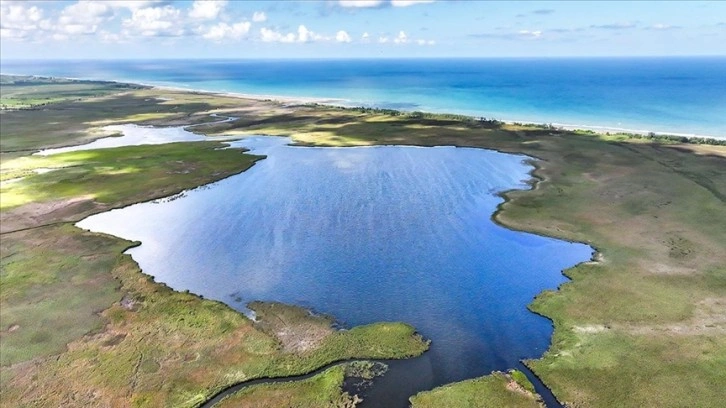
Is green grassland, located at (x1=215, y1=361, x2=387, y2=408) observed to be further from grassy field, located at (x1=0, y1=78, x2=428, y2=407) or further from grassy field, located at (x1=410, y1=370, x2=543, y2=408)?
grassy field, located at (x1=410, y1=370, x2=543, y2=408)

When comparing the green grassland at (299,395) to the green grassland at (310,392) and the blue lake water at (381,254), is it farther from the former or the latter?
the blue lake water at (381,254)

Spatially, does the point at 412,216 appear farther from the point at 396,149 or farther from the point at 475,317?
the point at 396,149

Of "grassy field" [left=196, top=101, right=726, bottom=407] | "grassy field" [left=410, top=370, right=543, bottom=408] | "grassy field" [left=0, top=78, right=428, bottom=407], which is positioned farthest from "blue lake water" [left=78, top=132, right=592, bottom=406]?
"grassy field" [left=196, top=101, right=726, bottom=407]

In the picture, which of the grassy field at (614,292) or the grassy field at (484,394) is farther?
the grassy field at (614,292)

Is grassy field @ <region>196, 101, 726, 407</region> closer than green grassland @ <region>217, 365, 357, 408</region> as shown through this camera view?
No

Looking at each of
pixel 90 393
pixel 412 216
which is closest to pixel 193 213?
pixel 412 216

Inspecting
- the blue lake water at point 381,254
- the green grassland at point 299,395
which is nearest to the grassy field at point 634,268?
the blue lake water at point 381,254
